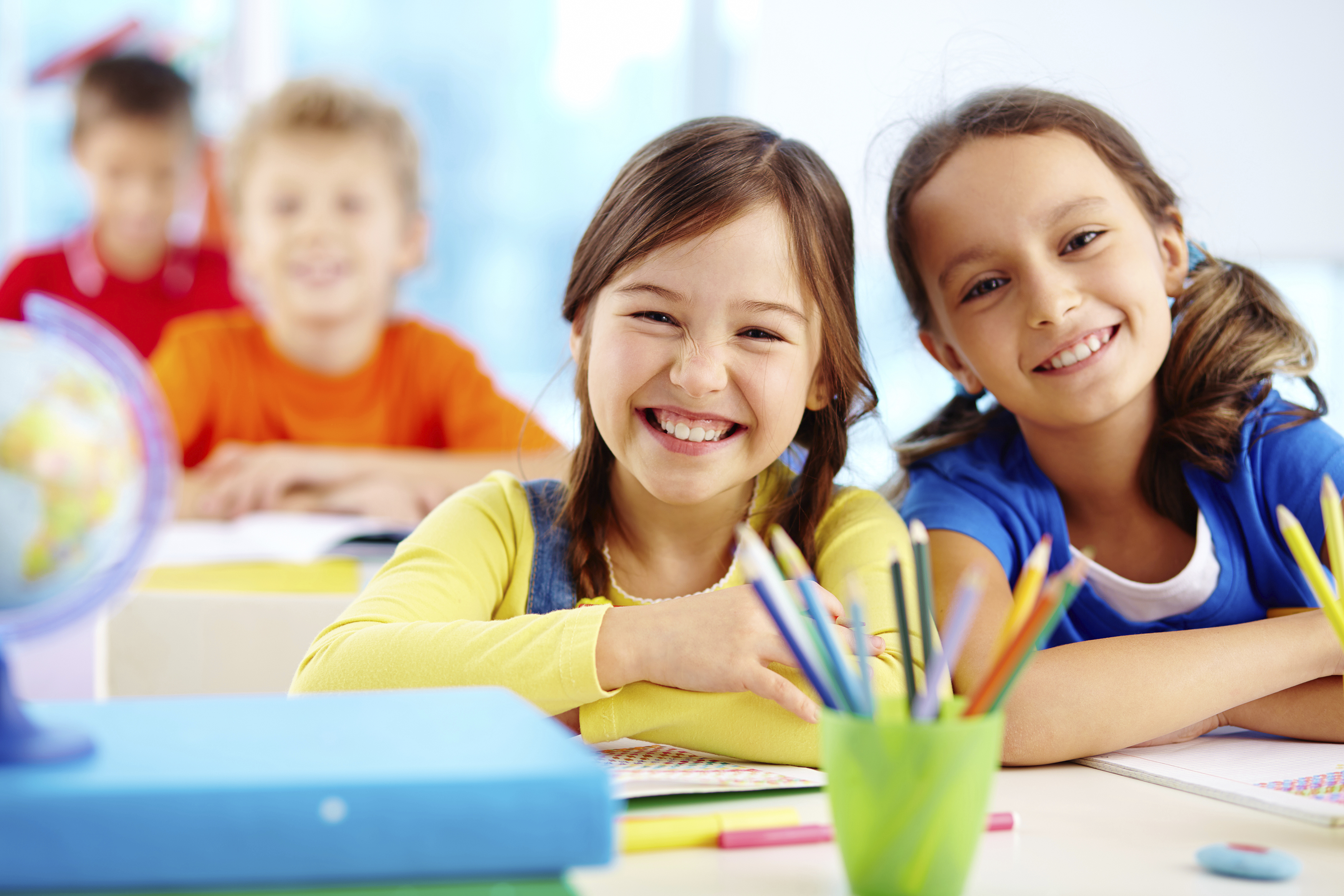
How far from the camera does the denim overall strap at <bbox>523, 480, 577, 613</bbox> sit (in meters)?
0.91

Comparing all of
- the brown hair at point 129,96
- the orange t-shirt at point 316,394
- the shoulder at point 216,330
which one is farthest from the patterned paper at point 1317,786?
the brown hair at point 129,96

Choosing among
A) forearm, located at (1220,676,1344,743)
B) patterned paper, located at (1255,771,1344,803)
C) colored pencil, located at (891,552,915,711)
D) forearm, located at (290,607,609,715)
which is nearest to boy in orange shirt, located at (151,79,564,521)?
forearm, located at (290,607,609,715)

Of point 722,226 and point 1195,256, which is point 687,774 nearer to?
point 722,226

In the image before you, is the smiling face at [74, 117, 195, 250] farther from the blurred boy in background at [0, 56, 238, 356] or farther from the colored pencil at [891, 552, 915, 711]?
the colored pencil at [891, 552, 915, 711]

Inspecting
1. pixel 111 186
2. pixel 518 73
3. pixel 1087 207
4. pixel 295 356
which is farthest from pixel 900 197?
pixel 518 73

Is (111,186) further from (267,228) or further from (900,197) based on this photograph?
(900,197)

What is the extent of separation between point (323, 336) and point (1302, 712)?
1.84 m

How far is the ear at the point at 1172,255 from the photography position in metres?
1.05

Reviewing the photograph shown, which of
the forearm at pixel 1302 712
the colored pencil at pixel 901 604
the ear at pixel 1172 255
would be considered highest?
the ear at pixel 1172 255

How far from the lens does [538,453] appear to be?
1.80 metres

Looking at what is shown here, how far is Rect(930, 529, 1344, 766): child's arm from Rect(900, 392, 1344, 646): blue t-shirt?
4.6 inches

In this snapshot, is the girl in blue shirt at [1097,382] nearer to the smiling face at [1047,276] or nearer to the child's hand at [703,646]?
the smiling face at [1047,276]

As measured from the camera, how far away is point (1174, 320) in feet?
3.45

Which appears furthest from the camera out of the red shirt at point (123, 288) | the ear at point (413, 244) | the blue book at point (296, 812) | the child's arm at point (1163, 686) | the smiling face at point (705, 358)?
the red shirt at point (123, 288)
